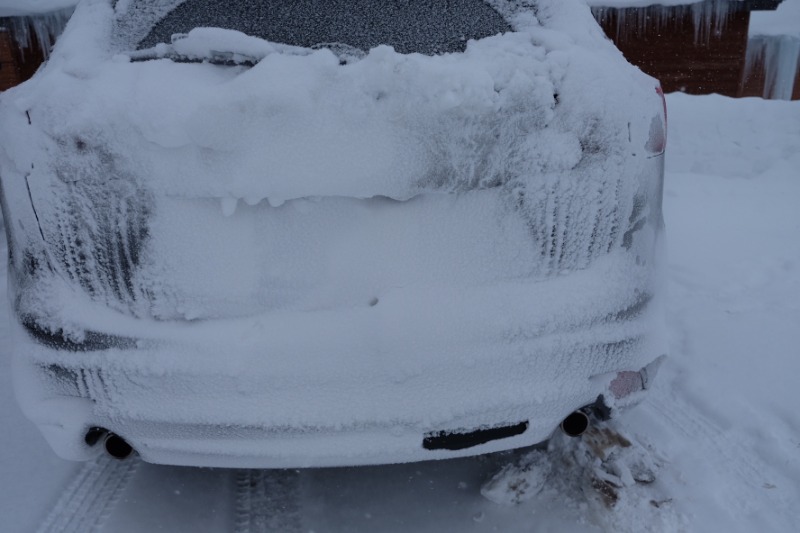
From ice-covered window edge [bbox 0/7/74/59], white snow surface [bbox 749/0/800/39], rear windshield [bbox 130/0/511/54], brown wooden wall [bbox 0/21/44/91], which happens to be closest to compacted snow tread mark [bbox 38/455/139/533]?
rear windshield [bbox 130/0/511/54]

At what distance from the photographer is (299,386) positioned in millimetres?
1744

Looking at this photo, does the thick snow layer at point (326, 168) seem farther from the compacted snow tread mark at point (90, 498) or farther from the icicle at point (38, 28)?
the icicle at point (38, 28)

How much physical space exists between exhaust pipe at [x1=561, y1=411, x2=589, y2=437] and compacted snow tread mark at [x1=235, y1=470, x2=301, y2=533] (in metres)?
0.95

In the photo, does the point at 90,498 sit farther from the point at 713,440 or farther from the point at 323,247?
the point at 713,440

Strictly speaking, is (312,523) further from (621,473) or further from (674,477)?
(674,477)

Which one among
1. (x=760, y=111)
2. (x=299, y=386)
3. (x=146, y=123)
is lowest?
(x=760, y=111)

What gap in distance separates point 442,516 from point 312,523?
1.44 feet

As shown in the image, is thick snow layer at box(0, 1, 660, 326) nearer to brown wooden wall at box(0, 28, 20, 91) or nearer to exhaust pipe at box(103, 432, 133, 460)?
exhaust pipe at box(103, 432, 133, 460)

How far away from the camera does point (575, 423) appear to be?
6.55ft

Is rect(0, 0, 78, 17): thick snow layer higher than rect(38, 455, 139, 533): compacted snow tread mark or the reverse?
higher

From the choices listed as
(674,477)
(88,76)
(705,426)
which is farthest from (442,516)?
(88,76)

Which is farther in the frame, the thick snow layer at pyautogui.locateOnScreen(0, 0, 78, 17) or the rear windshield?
the thick snow layer at pyautogui.locateOnScreen(0, 0, 78, 17)

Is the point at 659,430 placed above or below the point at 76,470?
below

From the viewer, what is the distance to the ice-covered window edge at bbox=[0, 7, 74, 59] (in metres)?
11.0
